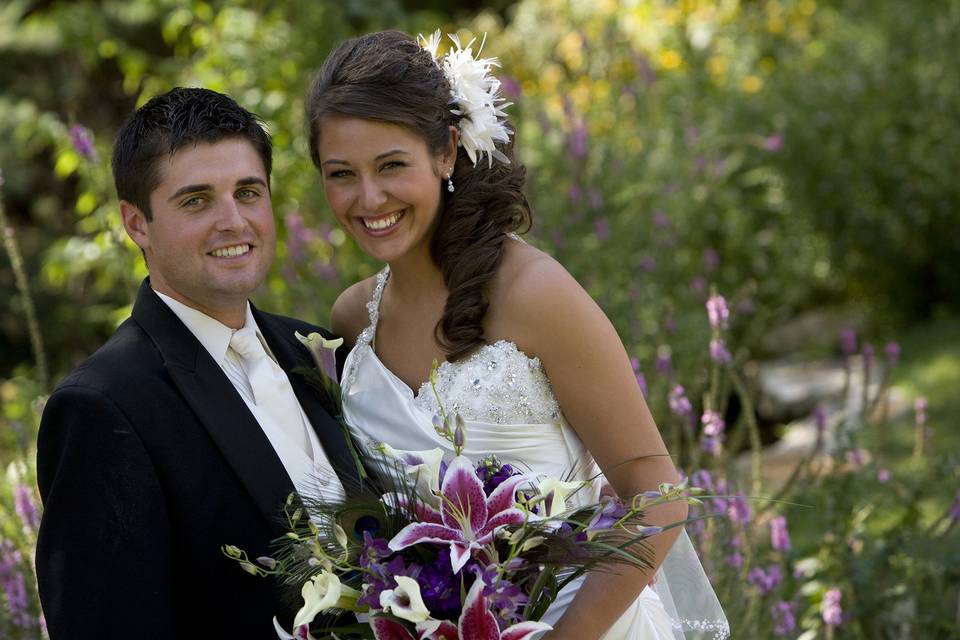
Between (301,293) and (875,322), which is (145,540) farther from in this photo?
(875,322)

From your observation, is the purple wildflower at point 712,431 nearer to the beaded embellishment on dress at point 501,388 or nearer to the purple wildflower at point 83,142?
the beaded embellishment on dress at point 501,388

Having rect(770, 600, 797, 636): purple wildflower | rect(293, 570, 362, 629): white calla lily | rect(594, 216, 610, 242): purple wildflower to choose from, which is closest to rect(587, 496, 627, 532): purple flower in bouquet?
rect(293, 570, 362, 629): white calla lily

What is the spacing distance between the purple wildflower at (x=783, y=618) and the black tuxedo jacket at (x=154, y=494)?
1.56 meters

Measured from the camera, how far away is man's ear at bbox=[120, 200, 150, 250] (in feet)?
8.52

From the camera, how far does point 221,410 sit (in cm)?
246

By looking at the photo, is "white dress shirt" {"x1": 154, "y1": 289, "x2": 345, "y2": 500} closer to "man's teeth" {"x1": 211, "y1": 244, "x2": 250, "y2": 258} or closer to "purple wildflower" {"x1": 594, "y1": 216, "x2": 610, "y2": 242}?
"man's teeth" {"x1": 211, "y1": 244, "x2": 250, "y2": 258}

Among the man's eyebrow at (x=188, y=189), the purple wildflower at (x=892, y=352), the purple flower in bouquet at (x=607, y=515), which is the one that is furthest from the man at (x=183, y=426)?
the purple wildflower at (x=892, y=352)

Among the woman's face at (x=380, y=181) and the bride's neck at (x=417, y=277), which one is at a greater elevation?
the woman's face at (x=380, y=181)

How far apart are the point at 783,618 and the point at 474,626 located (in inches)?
→ 73.1

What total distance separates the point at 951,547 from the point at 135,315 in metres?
2.73

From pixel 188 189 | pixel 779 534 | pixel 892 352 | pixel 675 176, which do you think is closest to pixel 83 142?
pixel 188 189

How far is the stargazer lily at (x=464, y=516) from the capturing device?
2016mm

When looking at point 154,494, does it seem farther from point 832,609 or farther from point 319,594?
point 832,609

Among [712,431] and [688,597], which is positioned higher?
[712,431]
